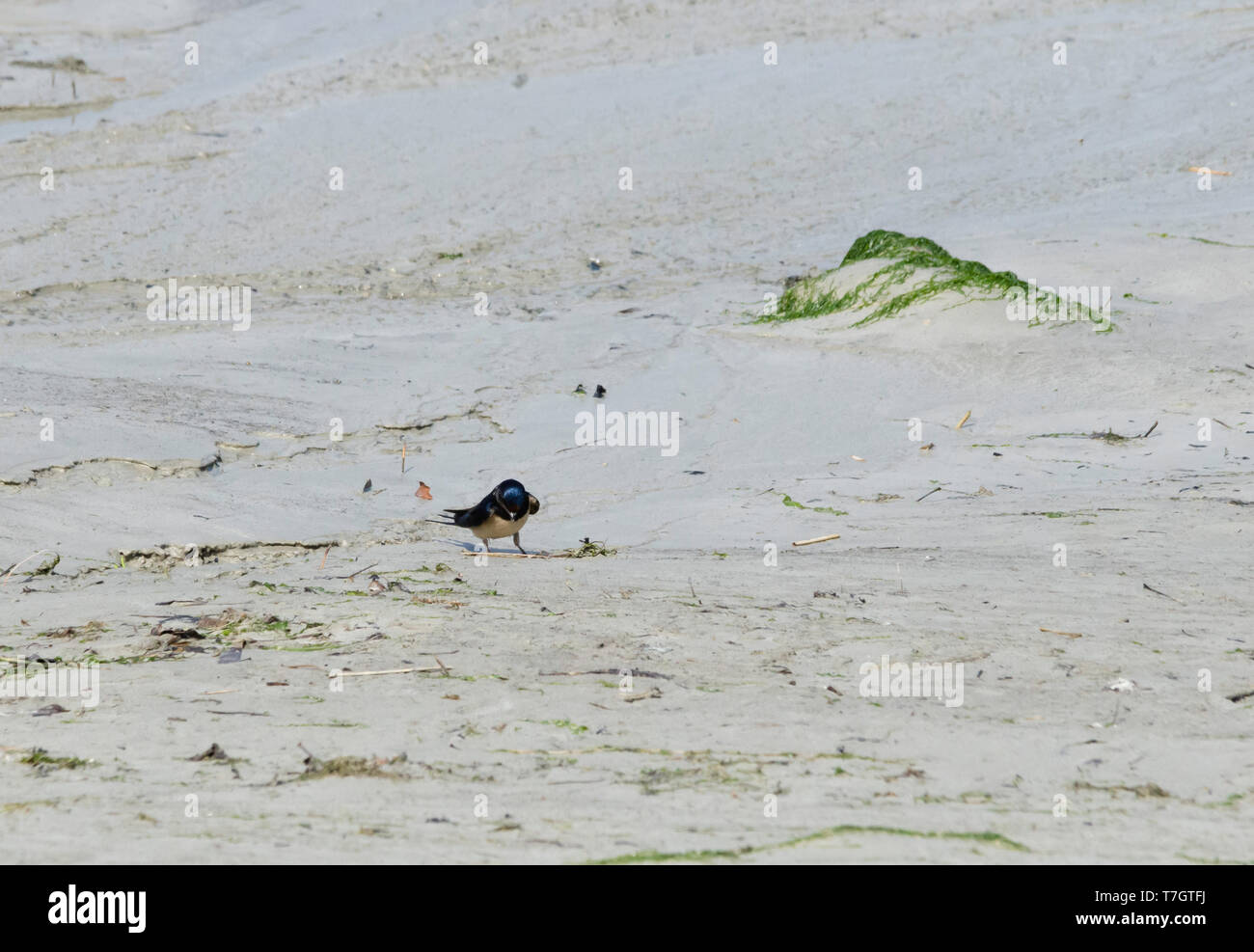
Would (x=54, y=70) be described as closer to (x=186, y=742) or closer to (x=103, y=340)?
(x=103, y=340)

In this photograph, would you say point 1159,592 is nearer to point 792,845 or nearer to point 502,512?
point 792,845

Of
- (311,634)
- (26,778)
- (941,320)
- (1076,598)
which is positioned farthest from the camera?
(941,320)

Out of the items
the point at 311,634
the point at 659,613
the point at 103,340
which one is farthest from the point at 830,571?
the point at 103,340

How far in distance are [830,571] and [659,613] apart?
979 millimetres

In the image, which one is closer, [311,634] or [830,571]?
[311,634]

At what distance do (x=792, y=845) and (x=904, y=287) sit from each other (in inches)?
269

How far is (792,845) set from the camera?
2.85m

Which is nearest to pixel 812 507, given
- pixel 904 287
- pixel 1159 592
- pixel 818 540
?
pixel 818 540

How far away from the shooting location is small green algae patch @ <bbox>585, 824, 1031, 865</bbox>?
2.80 meters

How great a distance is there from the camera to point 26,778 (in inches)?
126

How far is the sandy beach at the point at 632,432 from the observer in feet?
10.4

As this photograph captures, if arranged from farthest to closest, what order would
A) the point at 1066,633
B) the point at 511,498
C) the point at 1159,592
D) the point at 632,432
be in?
the point at 632,432, the point at 511,498, the point at 1159,592, the point at 1066,633

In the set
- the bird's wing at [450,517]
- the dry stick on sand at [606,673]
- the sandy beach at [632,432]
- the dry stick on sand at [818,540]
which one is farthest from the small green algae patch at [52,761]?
the dry stick on sand at [818,540]
